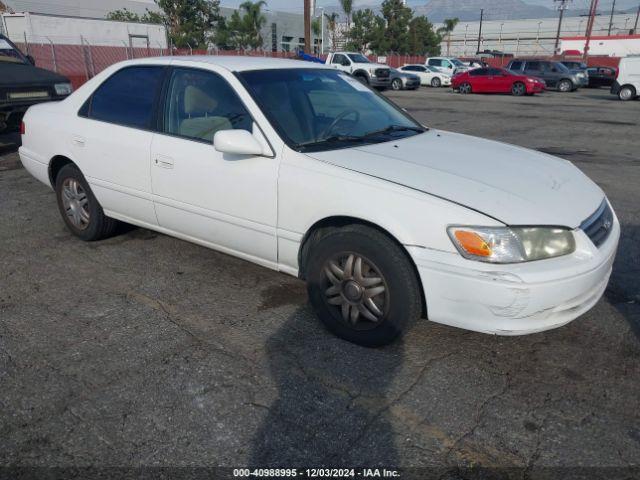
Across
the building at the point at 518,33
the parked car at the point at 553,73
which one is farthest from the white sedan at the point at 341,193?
the building at the point at 518,33

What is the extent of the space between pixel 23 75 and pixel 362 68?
20.2 m

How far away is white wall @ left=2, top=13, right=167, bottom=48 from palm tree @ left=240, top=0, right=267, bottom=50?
33.0 ft

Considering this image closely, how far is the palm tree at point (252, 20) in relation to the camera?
40500mm

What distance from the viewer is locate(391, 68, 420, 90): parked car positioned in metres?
28.3

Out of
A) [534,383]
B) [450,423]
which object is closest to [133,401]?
[450,423]

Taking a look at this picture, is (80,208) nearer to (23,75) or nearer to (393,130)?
(393,130)

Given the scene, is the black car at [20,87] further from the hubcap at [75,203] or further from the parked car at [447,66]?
the parked car at [447,66]

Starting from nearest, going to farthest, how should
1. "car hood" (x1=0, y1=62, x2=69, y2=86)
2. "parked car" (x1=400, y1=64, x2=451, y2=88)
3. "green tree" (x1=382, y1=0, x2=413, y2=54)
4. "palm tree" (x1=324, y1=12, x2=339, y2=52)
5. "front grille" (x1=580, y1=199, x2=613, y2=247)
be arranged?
"front grille" (x1=580, y1=199, x2=613, y2=247) → "car hood" (x1=0, y1=62, x2=69, y2=86) → "parked car" (x1=400, y1=64, x2=451, y2=88) → "green tree" (x1=382, y1=0, x2=413, y2=54) → "palm tree" (x1=324, y1=12, x2=339, y2=52)

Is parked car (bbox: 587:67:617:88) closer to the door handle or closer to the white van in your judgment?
the white van

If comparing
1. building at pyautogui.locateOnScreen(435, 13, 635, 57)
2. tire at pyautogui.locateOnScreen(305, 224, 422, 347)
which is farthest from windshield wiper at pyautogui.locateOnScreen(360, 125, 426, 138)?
building at pyautogui.locateOnScreen(435, 13, 635, 57)

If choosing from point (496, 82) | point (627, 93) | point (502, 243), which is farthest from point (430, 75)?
point (502, 243)

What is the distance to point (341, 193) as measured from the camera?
2.93 meters

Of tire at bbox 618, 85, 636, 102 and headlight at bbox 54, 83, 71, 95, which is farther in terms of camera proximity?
tire at bbox 618, 85, 636, 102

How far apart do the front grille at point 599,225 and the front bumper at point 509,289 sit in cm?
7
